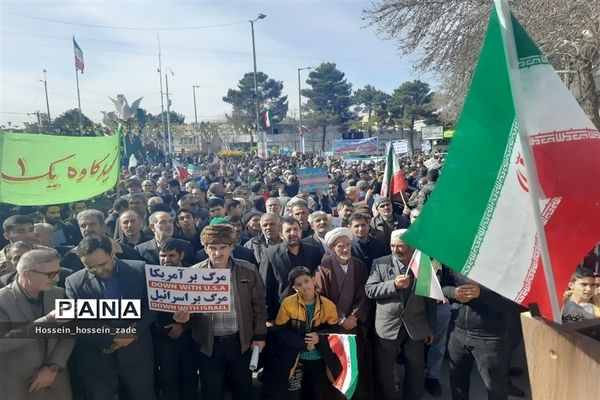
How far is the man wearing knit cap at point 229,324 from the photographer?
3.24 m

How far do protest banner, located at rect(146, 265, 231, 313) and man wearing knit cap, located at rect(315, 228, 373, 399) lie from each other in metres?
0.87

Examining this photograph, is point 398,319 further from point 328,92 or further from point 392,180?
point 328,92

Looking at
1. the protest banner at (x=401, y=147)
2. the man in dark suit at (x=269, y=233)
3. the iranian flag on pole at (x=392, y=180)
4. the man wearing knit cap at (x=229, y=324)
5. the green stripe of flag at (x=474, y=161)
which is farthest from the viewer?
the protest banner at (x=401, y=147)

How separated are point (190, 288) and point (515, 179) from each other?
7.26ft

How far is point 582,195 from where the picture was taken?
1.61m

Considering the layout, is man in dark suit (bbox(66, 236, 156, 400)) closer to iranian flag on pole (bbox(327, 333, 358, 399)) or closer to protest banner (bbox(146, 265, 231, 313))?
protest banner (bbox(146, 265, 231, 313))

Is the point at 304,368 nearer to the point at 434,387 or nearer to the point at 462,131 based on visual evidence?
the point at 434,387

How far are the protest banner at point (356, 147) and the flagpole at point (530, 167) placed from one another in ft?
65.7

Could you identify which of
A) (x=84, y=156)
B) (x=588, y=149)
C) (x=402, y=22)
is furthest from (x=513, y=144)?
(x=402, y=22)

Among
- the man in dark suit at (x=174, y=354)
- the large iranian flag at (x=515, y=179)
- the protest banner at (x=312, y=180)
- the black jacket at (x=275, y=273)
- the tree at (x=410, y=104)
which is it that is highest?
the tree at (x=410, y=104)

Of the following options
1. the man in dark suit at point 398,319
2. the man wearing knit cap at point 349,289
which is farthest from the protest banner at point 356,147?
the man in dark suit at point 398,319

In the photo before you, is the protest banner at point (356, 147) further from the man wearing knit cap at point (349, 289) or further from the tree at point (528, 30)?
the man wearing knit cap at point (349, 289)

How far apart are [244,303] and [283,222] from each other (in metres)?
1.12

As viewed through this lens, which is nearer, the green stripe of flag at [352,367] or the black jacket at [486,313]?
the green stripe of flag at [352,367]
